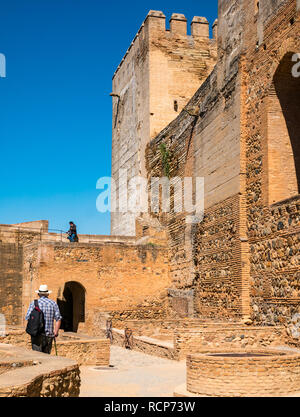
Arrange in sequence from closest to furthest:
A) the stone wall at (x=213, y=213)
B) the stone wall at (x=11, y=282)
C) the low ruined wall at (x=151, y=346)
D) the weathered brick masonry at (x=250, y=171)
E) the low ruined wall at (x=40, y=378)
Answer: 1. the low ruined wall at (x=40, y=378)
2. the low ruined wall at (x=151, y=346)
3. the weathered brick masonry at (x=250, y=171)
4. the stone wall at (x=213, y=213)
5. the stone wall at (x=11, y=282)

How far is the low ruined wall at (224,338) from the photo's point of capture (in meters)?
11.3

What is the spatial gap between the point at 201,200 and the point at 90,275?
4216 mm

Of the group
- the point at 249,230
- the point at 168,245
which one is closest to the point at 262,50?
the point at 249,230

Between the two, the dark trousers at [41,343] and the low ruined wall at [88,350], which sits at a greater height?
the dark trousers at [41,343]

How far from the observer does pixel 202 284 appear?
1678 centimetres

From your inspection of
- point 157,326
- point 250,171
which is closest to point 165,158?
point 250,171

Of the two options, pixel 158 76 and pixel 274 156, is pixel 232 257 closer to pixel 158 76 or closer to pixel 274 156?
pixel 274 156

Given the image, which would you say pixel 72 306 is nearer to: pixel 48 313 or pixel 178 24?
A: pixel 178 24

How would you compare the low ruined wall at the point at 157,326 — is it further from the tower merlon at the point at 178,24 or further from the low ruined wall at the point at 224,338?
the tower merlon at the point at 178,24

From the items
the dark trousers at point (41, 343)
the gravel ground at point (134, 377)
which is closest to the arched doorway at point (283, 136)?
the gravel ground at point (134, 377)

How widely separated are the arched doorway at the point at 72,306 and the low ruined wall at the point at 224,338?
7.43 metres

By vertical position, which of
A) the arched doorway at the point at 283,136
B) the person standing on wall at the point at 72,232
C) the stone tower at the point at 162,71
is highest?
the stone tower at the point at 162,71

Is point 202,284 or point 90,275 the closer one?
point 202,284

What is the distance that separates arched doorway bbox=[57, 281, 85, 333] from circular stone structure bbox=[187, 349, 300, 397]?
1186 centimetres
